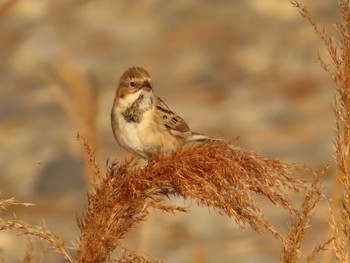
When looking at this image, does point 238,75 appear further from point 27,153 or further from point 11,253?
point 11,253

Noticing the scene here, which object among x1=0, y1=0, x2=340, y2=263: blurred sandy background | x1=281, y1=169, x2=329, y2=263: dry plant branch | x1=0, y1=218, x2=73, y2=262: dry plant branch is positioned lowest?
x1=281, y1=169, x2=329, y2=263: dry plant branch

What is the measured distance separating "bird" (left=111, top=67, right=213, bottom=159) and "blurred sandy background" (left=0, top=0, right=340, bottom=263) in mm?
5638

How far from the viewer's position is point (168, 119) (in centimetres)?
584

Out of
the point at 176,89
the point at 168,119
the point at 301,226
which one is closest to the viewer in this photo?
the point at 301,226

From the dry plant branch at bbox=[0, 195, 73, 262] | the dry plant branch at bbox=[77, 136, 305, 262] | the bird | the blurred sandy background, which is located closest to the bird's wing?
the bird

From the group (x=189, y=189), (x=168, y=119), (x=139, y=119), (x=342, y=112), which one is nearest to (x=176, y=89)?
(x=168, y=119)

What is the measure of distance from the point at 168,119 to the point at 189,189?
226cm

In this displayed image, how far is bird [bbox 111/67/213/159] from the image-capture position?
5.46 metres

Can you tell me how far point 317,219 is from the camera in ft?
40.4

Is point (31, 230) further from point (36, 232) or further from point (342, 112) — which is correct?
point (342, 112)

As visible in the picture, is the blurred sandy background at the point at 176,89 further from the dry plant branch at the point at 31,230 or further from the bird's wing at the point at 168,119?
the dry plant branch at the point at 31,230

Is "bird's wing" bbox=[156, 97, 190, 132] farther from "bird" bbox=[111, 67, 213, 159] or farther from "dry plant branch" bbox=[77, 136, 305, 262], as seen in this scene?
"dry plant branch" bbox=[77, 136, 305, 262]

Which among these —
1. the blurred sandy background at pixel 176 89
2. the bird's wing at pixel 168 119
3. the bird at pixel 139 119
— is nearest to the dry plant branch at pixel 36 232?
the bird at pixel 139 119

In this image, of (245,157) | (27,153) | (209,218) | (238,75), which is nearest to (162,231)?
(209,218)
